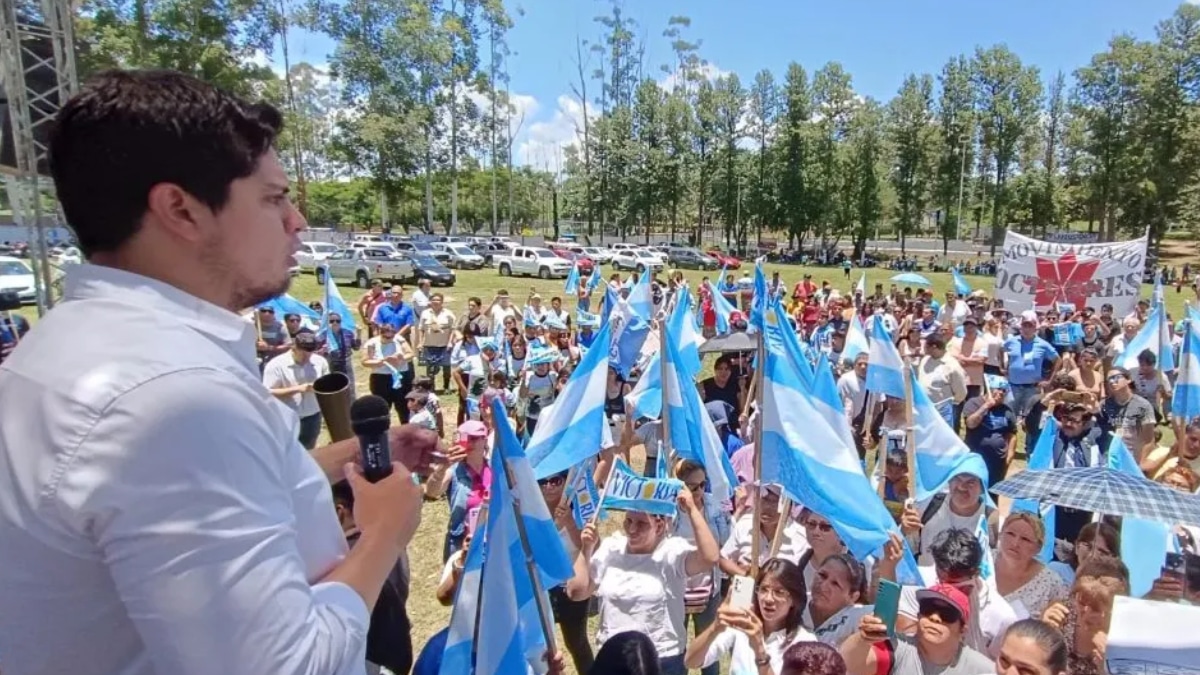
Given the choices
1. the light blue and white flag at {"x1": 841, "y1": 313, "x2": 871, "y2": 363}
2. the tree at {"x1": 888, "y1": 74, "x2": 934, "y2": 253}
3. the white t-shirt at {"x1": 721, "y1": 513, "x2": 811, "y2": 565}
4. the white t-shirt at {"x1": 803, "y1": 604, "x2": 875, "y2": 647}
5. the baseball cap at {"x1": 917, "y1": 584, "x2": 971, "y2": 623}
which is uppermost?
the tree at {"x1": 888, "y1": 74, "x2": 934, "y2": 253}

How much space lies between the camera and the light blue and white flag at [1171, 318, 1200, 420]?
23.4ft

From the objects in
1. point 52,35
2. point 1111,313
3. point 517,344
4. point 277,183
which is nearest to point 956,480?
point 277,183

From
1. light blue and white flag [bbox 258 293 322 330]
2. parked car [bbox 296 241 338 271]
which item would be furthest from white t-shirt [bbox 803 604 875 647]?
parked car [bbox 296 241 338 271]

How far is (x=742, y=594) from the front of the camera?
10.3ft

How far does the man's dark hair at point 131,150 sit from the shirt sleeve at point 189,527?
0.98ft

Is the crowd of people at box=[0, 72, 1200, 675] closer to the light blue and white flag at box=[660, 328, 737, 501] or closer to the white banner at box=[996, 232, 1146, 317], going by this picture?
the light blue and white flag at box=[660, 328, 737, 501]

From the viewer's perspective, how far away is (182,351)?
0.96 metres

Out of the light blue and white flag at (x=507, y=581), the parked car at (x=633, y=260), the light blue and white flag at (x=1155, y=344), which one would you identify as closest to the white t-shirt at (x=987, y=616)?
the light blue and white flag at (x=507, y=581)

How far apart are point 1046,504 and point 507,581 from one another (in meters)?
3.80

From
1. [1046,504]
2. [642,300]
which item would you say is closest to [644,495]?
[1046,504]

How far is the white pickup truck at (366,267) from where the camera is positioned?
31594 mm

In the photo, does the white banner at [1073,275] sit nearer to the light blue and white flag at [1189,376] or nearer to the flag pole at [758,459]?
the light blue and white flag at [1189,376]

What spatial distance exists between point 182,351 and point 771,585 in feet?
10.5

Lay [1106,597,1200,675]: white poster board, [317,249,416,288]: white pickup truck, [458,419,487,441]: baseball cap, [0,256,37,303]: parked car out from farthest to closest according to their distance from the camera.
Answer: [317,249,416,288]: white pickup truck, [0,256,37,303]: parked car, [458,419,487,441]: baseball cap, [1106,597,1200,675]: white poster board
